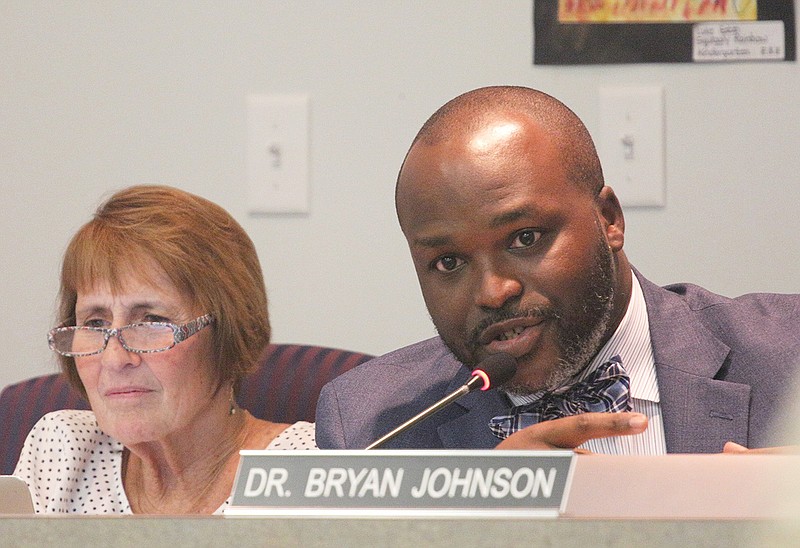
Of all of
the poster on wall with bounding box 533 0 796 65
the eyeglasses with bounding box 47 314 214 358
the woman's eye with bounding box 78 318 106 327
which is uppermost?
the poster on wall with bounding box 533 0 796 65

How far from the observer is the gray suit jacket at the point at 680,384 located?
1419mm

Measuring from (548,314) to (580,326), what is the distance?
62 mm

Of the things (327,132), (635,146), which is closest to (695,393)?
(635,146)

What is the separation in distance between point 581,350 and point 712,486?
686 mm

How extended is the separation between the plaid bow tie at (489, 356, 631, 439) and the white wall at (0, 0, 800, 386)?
606 millimetres

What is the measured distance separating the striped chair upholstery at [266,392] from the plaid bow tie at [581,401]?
44 centimetres

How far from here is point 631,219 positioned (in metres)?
2.03

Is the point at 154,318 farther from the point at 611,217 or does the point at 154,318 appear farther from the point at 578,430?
the point at 578,430

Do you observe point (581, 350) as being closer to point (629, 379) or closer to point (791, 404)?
point (629, 379)

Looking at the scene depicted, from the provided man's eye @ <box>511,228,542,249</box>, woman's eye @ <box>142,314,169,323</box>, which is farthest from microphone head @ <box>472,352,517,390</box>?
woman's eye @ <box>142,314,169,323</box>

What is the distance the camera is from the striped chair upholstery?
1902 mm

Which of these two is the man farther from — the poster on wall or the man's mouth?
the poster on wall

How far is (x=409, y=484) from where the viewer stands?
0.70 meters

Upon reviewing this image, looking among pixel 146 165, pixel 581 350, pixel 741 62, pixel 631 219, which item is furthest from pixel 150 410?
pixel 741 62
